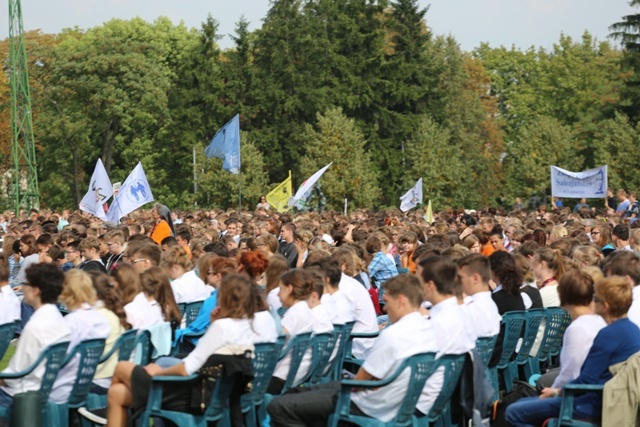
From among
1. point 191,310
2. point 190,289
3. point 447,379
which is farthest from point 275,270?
point 447,379

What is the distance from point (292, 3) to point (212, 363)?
6012 cm

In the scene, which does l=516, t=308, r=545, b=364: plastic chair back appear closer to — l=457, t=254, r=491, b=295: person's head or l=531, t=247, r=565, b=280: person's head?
l=457, t=254, r=491, b=295: person's head

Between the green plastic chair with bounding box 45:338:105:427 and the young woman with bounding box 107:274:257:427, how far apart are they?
225 mm

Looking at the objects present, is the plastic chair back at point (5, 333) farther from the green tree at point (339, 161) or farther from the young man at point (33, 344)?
the green tree at point (339, 161)

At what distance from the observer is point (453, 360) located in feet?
27.6

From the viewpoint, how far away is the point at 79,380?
8.69 m

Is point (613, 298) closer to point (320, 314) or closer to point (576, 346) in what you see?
point (576, 346)

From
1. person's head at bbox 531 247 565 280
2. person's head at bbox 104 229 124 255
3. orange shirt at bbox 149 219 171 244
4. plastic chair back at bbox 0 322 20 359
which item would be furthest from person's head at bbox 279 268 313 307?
orange shirt at bbox 149 219 171 244

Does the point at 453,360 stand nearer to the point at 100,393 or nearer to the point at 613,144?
the point at 100,393

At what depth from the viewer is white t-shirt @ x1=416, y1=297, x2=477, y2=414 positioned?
8430mm

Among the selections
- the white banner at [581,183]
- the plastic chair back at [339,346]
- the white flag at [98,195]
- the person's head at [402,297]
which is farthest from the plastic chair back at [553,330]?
the white banner at [581,183]

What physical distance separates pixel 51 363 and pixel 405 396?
2.36 meters

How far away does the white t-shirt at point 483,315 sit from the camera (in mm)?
9602

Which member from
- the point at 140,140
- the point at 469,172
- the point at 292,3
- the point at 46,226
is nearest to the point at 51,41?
the point at 140,140
